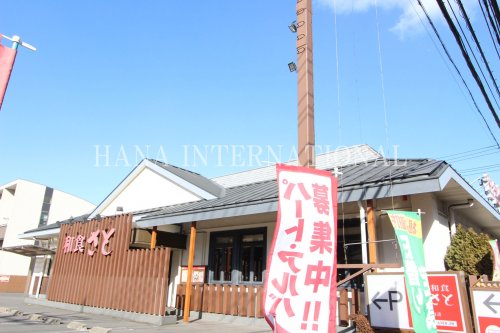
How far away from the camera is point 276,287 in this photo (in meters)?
3.38

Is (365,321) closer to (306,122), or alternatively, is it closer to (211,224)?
(306,122)

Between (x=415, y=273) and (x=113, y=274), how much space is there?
999cm

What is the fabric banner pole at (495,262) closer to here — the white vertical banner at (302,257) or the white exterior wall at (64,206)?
the white vertical banner at (302,257)

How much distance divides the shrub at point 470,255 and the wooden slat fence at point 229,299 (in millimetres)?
4850

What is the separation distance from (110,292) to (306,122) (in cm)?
970

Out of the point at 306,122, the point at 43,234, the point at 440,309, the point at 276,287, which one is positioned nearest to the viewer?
the point at 276,287

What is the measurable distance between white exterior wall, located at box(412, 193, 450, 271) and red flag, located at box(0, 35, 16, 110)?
8.50 m

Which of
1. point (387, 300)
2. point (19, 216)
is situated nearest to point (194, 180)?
point (387, 300)

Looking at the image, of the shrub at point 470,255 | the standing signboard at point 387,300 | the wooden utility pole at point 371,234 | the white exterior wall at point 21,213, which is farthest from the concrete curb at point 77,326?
the white exterior wall at point 21,213

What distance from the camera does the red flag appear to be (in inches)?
225

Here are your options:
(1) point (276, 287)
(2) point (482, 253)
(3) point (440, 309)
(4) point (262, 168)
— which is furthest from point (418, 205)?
(4) point (262, 168)

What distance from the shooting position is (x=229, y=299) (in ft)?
36.1

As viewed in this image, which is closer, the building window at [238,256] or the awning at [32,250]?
the building window at [238,256]

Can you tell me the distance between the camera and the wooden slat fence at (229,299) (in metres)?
10.4
